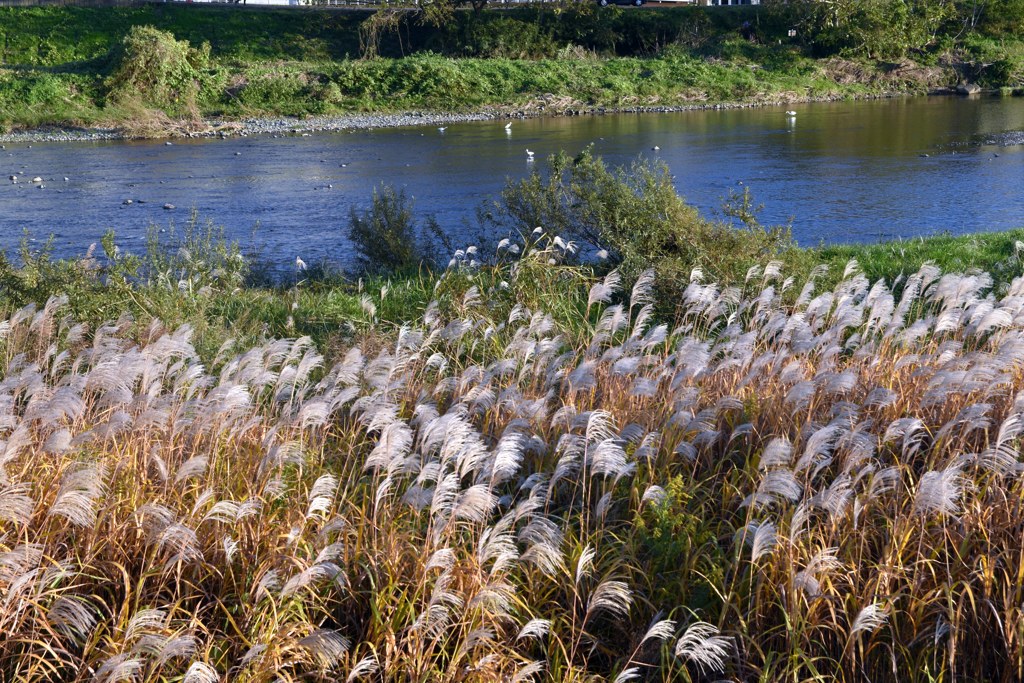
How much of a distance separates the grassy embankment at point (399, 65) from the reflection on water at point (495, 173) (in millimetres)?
5935

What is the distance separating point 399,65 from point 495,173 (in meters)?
21.8

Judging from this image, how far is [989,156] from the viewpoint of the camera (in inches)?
857

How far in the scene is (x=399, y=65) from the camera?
42031mm

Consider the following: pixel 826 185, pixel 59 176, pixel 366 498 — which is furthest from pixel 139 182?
pixel 366 498

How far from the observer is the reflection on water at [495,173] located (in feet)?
52.0

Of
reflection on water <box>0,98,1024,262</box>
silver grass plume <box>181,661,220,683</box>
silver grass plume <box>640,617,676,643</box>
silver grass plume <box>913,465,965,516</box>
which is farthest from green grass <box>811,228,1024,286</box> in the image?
silver grass plume <box>181,661,220,683</box>

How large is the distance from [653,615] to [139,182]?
20.2m

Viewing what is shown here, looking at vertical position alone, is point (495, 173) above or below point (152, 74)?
below

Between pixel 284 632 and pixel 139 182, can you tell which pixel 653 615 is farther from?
pixel 139 182

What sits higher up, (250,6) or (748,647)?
(250,6)

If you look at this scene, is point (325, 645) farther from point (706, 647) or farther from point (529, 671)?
point (706, 647)

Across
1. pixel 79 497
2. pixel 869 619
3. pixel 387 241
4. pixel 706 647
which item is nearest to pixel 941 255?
pixel 387 241

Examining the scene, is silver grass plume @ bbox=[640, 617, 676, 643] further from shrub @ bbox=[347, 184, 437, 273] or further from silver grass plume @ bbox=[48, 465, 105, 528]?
shrub @ bbox=[347, 184, 437, 273]

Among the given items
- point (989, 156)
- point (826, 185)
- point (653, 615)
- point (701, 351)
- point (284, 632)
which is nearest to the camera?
point (284, 632)
